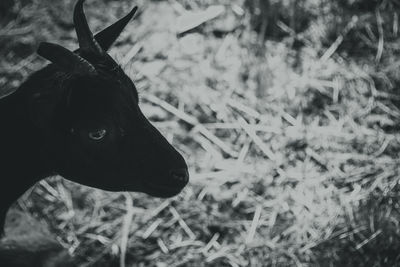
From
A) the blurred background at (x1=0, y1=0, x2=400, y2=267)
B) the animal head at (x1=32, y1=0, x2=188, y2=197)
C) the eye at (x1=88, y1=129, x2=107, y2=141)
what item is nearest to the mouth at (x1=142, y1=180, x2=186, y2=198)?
the animal head at (x1=32, y1=0, x2=188, y2=197)

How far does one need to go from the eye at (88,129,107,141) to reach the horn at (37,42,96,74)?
0.88 ft

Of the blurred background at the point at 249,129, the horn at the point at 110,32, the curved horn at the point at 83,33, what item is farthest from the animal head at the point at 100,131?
the blurred background at the point at 249,129

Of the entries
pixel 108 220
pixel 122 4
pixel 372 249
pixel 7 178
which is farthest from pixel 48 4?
pixel 372 249

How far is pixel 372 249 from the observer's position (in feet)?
10.2

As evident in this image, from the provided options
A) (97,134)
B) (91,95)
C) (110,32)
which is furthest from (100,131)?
(110,32)

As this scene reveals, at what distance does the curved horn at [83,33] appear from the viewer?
Answer: 197 cm

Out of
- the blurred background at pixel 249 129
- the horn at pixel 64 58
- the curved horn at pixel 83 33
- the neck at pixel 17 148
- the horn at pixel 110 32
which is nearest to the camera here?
the horn at pixel 64 58

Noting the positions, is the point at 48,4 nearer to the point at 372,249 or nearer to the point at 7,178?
the point at 7,178

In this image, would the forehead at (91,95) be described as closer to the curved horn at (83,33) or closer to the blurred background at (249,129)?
the curved horn at (83,33)

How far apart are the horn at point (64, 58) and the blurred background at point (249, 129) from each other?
1572mm

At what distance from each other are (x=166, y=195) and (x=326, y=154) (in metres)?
1.90

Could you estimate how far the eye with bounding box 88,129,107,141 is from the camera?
6.74 feet

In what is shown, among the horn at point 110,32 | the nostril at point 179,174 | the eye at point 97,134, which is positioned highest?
the horn at point 110,32

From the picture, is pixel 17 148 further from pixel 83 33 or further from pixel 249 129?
pixel 249 129
